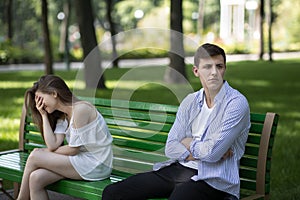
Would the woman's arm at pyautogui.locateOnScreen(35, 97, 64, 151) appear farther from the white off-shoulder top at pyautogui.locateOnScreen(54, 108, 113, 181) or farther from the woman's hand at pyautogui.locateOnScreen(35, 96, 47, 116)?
the white off-shoulder top at pyautogui.locateOnScreen(54, 108, 113, 181)

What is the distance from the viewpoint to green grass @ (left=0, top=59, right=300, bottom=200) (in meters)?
6.13

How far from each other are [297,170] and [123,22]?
5460 centimetres

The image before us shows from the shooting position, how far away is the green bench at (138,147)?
4195 millimetres

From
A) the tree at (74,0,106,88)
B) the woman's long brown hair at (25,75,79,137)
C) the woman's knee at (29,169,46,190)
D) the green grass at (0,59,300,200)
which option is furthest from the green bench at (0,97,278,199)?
the tree at (74,0,106,88)

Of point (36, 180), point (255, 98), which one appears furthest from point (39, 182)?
point (255, 98)

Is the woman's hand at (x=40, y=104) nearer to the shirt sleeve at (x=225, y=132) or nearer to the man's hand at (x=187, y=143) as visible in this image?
the man's hand at (x=187, y=143)

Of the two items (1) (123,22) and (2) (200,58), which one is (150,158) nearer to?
(2) (200,58)

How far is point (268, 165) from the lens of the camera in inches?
165

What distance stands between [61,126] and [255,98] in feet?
32.1

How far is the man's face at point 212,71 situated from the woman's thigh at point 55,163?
3.88 feet

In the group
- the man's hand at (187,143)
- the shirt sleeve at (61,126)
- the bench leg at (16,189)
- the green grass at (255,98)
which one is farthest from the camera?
the green grass at (255,98)

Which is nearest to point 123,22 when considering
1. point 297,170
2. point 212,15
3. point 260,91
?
point 212,15

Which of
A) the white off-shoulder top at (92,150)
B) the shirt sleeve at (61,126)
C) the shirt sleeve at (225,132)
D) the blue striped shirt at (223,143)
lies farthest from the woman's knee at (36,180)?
the shirt sleeve at (225,132)

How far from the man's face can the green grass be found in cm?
39
